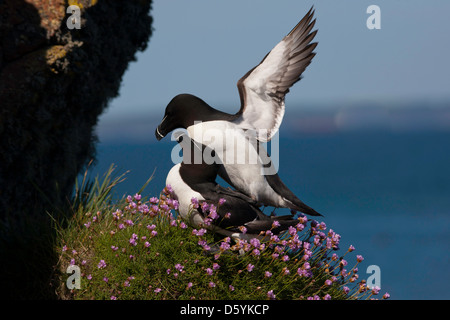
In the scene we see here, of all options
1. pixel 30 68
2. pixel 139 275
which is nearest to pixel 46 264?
pixel 139 275

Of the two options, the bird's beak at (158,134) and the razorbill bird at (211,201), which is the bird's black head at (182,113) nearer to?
the bird's beak at (158,134)

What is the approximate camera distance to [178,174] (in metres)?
4.97

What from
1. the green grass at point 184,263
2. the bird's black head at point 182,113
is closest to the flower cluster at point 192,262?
the green grass at point 184,263

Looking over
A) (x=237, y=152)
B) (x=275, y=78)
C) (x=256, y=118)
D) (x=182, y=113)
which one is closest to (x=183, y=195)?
(x=237, y=152)

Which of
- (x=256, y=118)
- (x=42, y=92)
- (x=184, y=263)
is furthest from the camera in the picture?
(x=42, y=92)

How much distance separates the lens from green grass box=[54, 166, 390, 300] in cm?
458

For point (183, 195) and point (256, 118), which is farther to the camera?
point (256, 118)

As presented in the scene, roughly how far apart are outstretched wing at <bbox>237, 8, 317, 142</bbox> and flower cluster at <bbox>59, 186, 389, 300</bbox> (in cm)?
101

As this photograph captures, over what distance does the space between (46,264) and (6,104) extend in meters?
2.62

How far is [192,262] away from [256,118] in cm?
159

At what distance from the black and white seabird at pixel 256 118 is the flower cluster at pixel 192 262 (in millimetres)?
455

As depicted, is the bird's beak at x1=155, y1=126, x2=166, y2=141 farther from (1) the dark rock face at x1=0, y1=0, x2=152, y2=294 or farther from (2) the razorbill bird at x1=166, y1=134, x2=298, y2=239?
(1) the dark rock face at x1=0, y1=0, x2=152, y2=294

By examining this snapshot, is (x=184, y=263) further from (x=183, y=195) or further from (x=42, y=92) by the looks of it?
(x=42, y=92)

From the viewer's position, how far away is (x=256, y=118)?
208 inches
